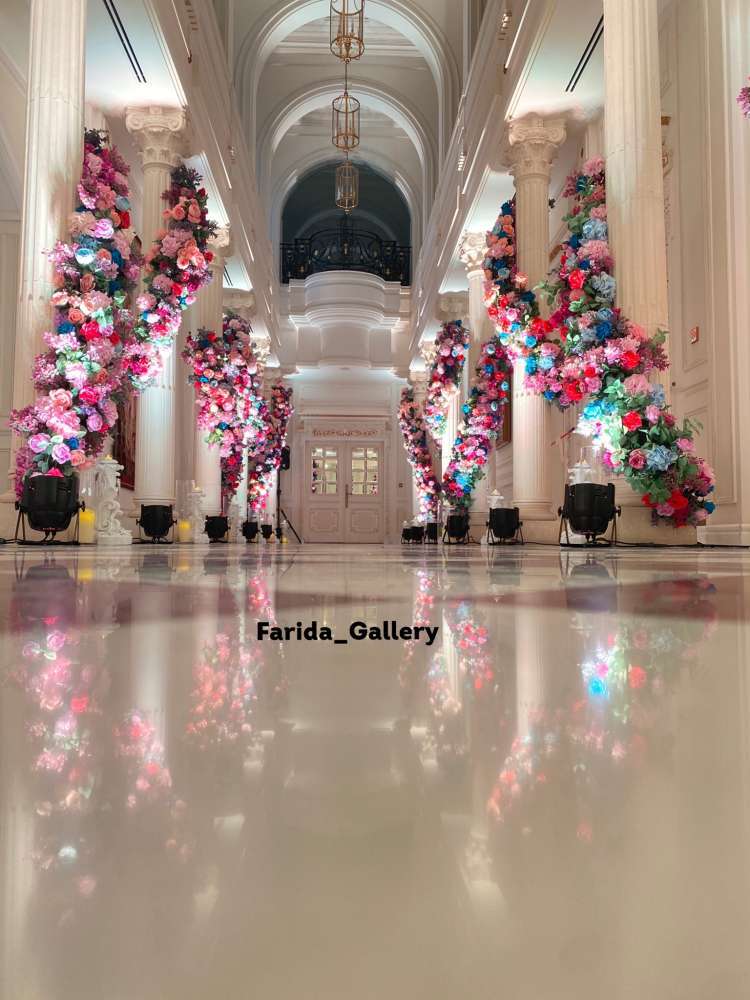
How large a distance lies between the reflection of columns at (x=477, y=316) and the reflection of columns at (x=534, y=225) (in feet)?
10.2

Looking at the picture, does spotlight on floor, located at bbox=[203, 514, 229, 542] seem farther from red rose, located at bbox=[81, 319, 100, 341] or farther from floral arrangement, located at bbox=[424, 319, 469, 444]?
red rose, located at bbox=[81, 319, 100, 341]

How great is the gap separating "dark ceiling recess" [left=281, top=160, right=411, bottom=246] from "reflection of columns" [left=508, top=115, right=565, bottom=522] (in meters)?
17.7

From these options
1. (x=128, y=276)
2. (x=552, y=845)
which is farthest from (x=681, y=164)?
(x=552, y=845)

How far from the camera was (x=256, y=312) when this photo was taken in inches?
758

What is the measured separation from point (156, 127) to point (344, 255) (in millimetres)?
16475

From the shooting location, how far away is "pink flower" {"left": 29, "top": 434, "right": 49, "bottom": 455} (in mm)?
6477

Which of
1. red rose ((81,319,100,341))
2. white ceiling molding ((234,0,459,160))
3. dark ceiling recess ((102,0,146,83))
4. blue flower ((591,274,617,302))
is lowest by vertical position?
red rose ((81,319,100,341))

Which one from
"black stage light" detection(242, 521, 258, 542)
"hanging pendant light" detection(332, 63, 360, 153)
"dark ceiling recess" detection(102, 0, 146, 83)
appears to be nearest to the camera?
"dark ceiling recess" detection(102, 0, 146, 83)

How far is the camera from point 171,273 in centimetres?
891

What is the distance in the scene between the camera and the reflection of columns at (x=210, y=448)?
1320 centimetres

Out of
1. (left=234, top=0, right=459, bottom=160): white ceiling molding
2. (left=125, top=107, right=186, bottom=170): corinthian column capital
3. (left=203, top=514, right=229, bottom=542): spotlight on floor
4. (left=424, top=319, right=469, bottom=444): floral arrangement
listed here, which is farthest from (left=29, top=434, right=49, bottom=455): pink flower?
(left=234, top=0, right=459, bottom=160): white ceiling molding

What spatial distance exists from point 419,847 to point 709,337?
28.8ft

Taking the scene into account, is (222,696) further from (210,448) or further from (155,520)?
(210,448)

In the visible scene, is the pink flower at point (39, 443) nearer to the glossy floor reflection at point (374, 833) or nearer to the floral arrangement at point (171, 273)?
the floral arrangement at point (171, 273)
